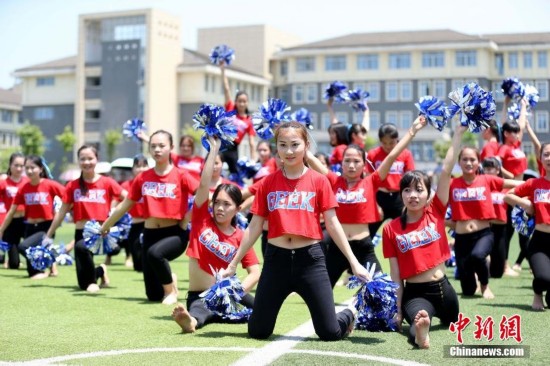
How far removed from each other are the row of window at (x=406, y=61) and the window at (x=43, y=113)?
78.4 feet

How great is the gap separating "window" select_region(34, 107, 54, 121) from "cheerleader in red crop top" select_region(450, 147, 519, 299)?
2869 inches

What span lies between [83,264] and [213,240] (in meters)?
3.14

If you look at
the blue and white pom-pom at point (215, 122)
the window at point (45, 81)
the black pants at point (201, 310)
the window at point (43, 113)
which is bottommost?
the black pants at point (201, 310)

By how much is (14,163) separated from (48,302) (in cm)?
516

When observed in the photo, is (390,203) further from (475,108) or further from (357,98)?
(475,108)

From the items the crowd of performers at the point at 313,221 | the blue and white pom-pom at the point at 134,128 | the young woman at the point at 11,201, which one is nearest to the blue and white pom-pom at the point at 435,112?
the crowd of performers at the point at 313,221

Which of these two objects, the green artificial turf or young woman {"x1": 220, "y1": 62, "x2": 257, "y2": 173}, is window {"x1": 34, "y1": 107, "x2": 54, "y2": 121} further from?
the green artificial turf

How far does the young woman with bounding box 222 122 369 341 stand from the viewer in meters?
6.32

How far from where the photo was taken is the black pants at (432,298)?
6855 mm

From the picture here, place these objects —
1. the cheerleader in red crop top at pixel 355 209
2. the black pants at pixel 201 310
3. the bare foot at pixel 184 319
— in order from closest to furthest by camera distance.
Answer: the bare foot at pixel 184 319 → the black pants at pixel 201 310 → the cheerleader in red crop top at pixel 355 209

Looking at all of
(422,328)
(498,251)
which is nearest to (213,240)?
(422,328)

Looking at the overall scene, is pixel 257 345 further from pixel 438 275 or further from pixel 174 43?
pixel 174 43

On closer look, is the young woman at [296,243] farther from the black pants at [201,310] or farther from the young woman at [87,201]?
the young woman at [87,201]

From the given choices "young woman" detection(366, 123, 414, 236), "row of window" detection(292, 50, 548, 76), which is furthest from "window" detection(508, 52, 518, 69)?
"young woman" detection(366, 123, 414, 236)
